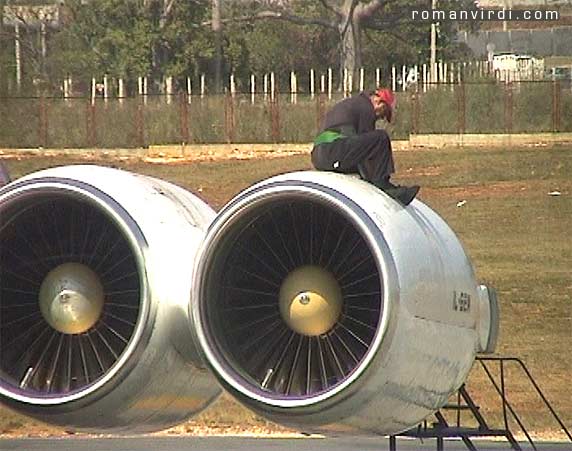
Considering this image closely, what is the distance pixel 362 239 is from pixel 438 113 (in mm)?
15414

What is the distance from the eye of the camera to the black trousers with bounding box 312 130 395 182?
6477 millimetres

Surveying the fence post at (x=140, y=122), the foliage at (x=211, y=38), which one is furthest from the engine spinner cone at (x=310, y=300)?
the fence post at (x=140, y=122)

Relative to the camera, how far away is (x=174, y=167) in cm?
2145

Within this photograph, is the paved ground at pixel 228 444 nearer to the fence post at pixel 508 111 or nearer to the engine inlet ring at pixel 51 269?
the fence post at pixel 508 111

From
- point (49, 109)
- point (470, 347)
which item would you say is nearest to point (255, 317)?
point (470, 347)

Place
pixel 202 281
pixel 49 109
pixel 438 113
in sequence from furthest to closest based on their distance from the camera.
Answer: pixel 438 113 < pixel 49 109 < pixel 202 281

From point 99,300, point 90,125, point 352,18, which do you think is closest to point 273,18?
point 352,18

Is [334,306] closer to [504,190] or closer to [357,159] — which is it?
[357,159]

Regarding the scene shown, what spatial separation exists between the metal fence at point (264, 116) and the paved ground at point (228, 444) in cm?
415

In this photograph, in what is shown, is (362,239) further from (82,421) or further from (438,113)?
(438,113)

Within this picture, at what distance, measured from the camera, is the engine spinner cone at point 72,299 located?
6.68m

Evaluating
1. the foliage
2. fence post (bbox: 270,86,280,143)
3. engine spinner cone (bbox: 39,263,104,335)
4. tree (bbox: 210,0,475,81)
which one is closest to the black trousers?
engine spinner cone (bbox: 39,263,104,335)

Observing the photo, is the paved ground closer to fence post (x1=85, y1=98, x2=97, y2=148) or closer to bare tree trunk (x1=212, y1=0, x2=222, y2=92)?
fence post (x1=85, y1=98, x2=97, y2=148)

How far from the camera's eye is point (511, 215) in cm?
2202
